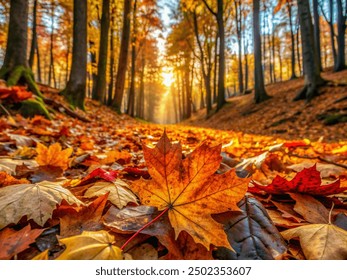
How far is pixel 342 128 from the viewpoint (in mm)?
6129

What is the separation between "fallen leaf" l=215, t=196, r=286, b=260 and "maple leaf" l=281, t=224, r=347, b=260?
0.17 ft

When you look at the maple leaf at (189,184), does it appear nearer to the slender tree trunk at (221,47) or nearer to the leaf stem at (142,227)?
the leaf stem at (142,227)

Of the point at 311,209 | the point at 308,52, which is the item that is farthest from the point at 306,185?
the point at 308,52

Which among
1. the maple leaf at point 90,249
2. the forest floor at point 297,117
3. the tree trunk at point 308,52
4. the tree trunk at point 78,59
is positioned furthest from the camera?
the tree trunk at point 308,52

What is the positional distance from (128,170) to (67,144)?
5.64 ft

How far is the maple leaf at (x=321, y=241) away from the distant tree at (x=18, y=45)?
535cm

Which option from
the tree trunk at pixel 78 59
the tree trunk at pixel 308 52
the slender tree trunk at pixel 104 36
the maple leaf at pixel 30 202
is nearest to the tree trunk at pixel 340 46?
the tree trunk at pixel 308 52

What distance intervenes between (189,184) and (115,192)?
0.31 metres

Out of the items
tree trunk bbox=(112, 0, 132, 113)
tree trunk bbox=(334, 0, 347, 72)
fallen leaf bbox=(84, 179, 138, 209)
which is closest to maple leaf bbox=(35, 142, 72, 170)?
fallen leaf bbox=(84, 179, 138, 209)

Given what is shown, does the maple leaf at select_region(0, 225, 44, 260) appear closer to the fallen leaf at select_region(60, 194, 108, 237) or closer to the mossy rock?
the fallen leaf at select_region(60, 194, 108, 237)

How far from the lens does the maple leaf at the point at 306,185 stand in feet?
2.96

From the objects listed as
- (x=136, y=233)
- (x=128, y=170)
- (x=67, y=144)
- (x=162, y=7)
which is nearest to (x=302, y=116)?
(x=67, y=144)

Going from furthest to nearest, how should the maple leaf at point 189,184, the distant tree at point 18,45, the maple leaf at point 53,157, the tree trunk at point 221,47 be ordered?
the tree trunk at point 221,47 → the distant tree at point 18,45 → the maple leaf at point 53,157 → the maple leaf at point 189,184
